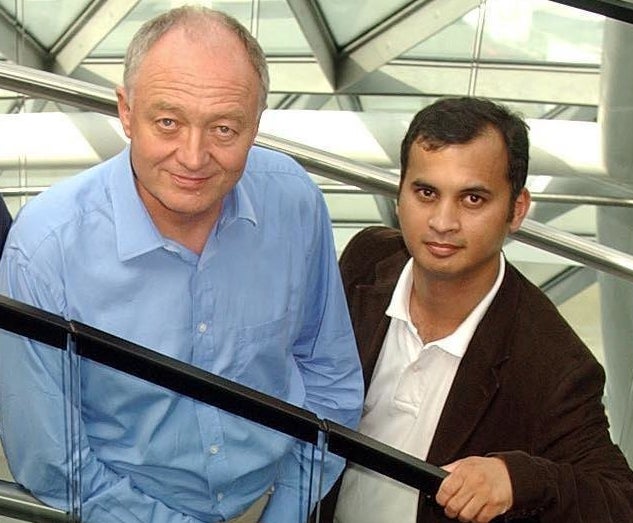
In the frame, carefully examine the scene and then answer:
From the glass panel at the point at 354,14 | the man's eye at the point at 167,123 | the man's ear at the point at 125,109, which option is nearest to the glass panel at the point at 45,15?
the glass panel at the point at 354,14

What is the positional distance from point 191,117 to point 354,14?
172 inches

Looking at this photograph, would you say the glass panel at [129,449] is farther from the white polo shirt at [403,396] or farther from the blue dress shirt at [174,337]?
the white polo shirt at [403,396]

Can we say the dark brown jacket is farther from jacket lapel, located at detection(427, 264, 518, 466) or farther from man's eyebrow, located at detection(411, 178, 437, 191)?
man's eyebrow, located at detection(411, 178, 437, 191)

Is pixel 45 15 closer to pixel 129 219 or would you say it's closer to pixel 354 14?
pixel 354 14

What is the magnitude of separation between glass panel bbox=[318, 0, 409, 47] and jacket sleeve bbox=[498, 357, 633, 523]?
4.19m

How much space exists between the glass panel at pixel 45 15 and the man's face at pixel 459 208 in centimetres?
400

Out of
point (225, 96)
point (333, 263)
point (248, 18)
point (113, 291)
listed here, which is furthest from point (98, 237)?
point (248, 18)

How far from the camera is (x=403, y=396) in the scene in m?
2.33

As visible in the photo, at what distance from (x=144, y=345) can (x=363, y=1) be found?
4326 mm

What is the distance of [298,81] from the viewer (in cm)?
646

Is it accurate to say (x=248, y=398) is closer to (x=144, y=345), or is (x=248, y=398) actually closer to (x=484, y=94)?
(x=144, y=345)

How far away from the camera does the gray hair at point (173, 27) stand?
1.97m

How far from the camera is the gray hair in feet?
6.46

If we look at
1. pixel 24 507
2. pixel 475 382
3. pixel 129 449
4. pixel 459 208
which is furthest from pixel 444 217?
pixel 24 507
